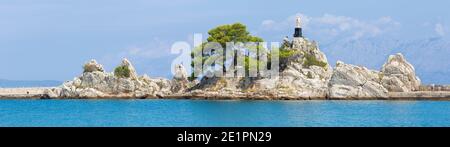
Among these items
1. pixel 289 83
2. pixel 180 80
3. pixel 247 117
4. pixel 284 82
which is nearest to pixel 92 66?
pixel 180 80

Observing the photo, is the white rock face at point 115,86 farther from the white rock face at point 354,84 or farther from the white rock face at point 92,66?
the white rock face at point 354,84

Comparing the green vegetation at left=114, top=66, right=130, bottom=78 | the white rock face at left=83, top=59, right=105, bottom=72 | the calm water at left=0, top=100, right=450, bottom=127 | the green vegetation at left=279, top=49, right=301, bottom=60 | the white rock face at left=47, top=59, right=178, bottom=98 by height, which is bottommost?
the calm water at left=0, top=100, right=450, bottom=127

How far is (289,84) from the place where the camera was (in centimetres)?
8256

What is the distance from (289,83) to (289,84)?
0.16 m

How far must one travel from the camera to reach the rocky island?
80.7 meters

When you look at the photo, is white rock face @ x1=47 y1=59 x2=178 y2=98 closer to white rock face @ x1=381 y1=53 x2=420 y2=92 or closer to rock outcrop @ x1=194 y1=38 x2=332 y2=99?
rock outcrop @ x1=194 y1=38 x2=332 y2=99

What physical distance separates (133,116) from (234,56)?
30.1m

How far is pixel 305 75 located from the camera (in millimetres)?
83688

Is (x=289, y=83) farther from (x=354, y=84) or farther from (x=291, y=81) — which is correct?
(x=354, y=84)

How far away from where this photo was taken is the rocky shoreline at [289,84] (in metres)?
80.7

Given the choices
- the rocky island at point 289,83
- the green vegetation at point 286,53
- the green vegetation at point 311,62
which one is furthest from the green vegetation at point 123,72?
the green vegetation at point 311,62

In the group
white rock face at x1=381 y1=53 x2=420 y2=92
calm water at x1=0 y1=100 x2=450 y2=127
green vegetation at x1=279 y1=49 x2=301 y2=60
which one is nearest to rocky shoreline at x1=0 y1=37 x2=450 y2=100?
white rock face at x1=381 y1=53 x2=420 y2=92

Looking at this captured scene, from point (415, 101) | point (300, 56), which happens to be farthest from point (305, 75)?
point (415, 101)
